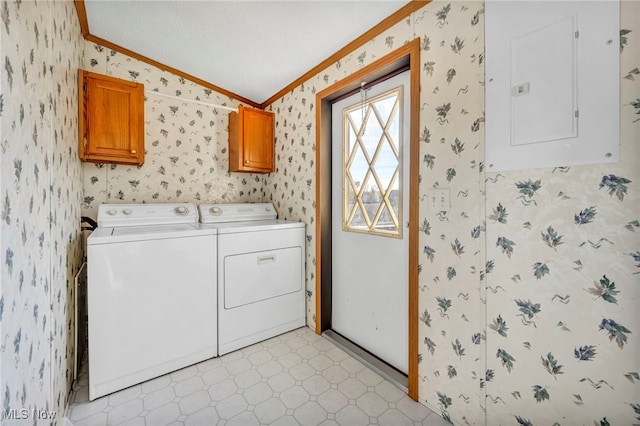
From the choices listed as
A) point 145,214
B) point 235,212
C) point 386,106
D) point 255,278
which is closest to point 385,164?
point 386,106

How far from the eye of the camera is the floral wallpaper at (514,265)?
2.98ft

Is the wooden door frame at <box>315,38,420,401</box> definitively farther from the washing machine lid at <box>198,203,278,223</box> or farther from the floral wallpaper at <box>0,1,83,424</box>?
→ the floral wallpaper at <box>0,1,83,424</box>

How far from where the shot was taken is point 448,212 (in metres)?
1.38

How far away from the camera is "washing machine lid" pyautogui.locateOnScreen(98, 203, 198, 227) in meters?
2.03

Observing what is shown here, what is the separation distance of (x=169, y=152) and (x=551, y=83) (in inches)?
106

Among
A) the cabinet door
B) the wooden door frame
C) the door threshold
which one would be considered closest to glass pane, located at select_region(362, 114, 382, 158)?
the wooden door frame

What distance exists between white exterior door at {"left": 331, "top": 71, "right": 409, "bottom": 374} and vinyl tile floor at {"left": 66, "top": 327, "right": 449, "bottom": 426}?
0.31 m

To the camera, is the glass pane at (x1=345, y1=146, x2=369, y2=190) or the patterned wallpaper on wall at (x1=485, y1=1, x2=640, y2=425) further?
the glass pane at (x1=345, y1=146, x2=369, y2=190)

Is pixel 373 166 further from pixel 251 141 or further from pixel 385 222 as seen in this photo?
pixel 251 141

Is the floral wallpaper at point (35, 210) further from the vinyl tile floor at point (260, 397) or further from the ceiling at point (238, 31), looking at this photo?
the ceiling at point (238, 31)

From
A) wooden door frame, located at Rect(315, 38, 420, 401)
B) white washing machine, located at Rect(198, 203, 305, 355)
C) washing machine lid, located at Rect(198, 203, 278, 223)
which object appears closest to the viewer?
wooden door frame, located at Rect(315, 38, 420, 401)

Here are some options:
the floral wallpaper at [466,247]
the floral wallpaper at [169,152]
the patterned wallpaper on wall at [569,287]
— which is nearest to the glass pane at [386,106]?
the floral wallpaper at [466,247]

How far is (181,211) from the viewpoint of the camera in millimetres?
2344

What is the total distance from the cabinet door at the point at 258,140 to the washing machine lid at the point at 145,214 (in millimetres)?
688
